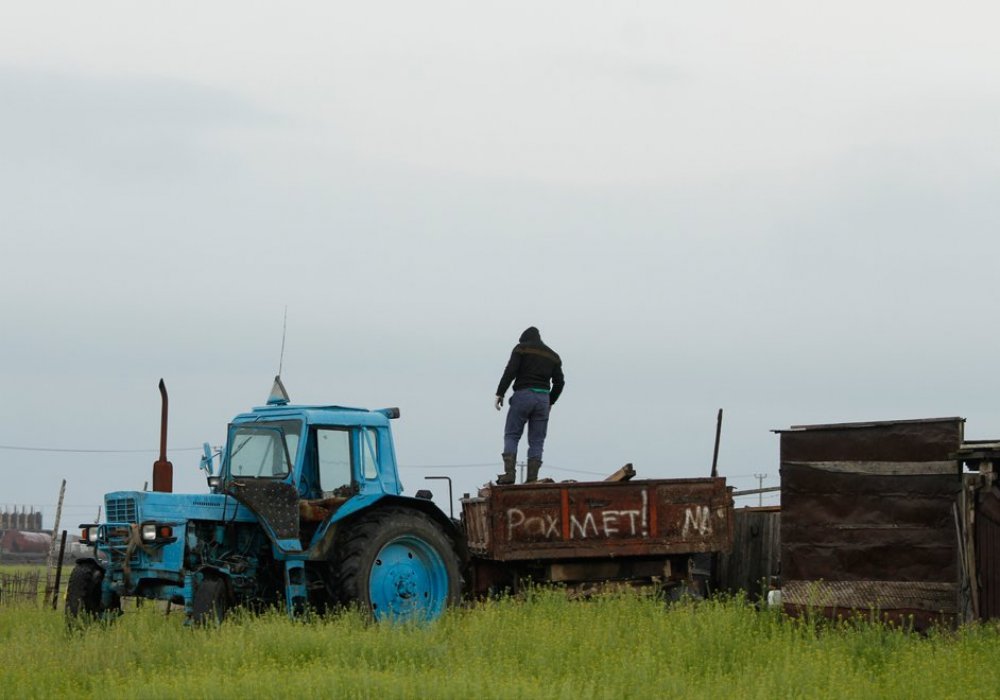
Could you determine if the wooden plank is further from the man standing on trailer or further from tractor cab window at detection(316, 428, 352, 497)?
tractor cab window at detection(316, 428, 352, 497)

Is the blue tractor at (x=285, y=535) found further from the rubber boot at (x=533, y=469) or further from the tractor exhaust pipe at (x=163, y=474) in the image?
the rubber boot at (x=533, y=469)

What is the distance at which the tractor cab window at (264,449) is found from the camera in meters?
14.6

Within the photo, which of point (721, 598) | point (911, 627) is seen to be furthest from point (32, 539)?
point (911, 627)

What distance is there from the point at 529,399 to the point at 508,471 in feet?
3.07

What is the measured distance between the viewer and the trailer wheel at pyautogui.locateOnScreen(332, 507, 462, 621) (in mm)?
13906

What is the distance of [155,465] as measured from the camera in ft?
48.1

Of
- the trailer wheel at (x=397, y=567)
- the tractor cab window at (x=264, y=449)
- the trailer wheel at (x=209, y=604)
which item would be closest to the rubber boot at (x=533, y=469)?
the trailer wheel at (x=397, y=567)

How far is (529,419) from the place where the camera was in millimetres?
17203

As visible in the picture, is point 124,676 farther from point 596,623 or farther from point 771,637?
point 771,637

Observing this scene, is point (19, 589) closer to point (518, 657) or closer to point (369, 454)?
point (369, 454)

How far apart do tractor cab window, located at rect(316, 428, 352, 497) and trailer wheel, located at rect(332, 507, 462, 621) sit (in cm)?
68

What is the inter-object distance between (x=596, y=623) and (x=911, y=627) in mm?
3388

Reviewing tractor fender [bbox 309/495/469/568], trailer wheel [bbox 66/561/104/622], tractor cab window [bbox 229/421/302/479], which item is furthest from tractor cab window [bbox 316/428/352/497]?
trailer wheel [bbox 66/561/104/622]

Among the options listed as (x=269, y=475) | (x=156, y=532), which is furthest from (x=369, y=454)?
(x=156, y=532)
